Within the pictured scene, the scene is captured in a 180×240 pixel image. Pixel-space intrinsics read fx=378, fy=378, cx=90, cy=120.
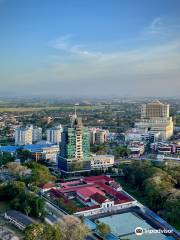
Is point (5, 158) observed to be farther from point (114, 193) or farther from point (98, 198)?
point (98, 198)

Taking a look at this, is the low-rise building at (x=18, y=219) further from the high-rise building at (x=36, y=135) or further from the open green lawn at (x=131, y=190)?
the high-rise building at (x=36, y=135)

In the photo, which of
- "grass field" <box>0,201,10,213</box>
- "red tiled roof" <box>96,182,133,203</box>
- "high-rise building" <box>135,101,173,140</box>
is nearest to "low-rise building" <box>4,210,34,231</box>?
"grass field" <box>0,201,10,213</box>

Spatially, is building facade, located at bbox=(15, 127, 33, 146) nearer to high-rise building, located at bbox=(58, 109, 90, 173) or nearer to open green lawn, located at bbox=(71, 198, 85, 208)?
high-rise building, located at bbox=(58, 109, 90, 173)

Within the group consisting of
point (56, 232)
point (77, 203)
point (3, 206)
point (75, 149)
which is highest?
point (75, 149)

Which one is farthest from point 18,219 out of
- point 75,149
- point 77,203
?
point 75,149

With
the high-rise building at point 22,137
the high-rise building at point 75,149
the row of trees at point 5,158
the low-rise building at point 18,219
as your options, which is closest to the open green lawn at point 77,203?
the low-rise building at point 18,219
